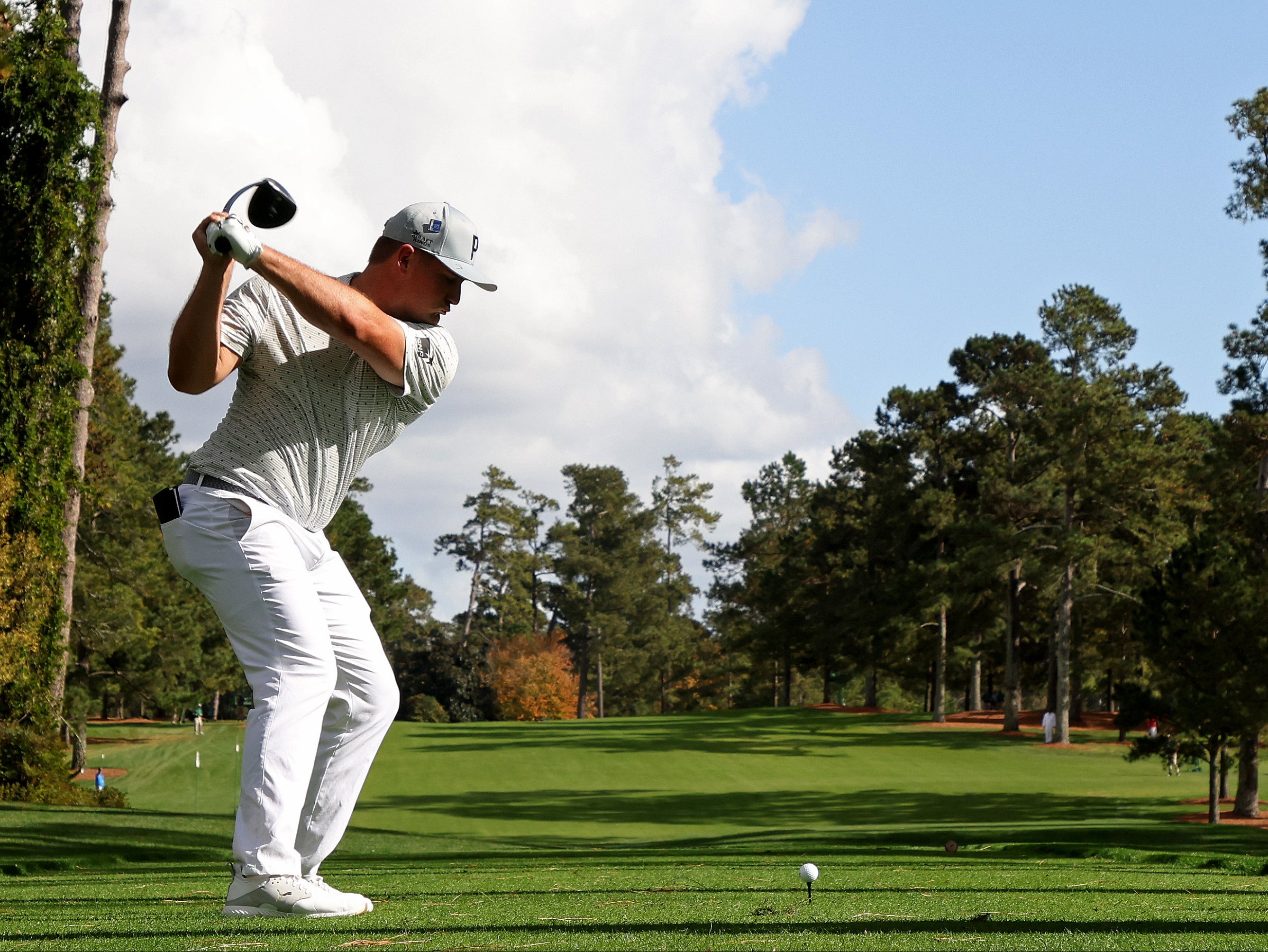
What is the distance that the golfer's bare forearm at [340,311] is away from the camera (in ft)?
10.7

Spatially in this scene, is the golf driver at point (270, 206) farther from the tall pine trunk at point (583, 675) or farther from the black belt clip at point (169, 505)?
the tall pine trunk at point (583, 675)

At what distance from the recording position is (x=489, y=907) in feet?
12.6

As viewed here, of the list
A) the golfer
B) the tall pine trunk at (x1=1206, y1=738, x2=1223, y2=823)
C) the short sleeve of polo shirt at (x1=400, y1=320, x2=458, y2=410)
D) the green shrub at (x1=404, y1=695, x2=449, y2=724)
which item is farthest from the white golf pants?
the green shrub at (x1=404, y1=695, x2=449, y2=724)

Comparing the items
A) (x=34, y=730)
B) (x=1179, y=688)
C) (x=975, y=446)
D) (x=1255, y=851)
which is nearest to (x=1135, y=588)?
(x=975, y=446)

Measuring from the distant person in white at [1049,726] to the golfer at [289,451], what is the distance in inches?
1594

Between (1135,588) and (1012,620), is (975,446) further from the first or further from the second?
(1135,588)

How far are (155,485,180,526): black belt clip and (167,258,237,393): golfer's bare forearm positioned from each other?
0.34 metres

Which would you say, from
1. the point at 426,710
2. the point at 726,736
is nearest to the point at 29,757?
the point at 726,736

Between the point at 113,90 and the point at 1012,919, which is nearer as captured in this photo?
the point at 1012,919

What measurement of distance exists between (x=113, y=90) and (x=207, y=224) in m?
17.6

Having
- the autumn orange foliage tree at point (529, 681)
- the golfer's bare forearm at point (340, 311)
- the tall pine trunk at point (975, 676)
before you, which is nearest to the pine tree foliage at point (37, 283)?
the golfer's bare forearm at point (340, 311)

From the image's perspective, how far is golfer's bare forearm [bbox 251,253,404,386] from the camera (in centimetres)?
325

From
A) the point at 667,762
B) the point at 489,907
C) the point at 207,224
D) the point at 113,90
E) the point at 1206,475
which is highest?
the point at 113,90

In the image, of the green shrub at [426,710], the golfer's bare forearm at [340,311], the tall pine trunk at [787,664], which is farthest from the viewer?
the green shrub at [426,710]
